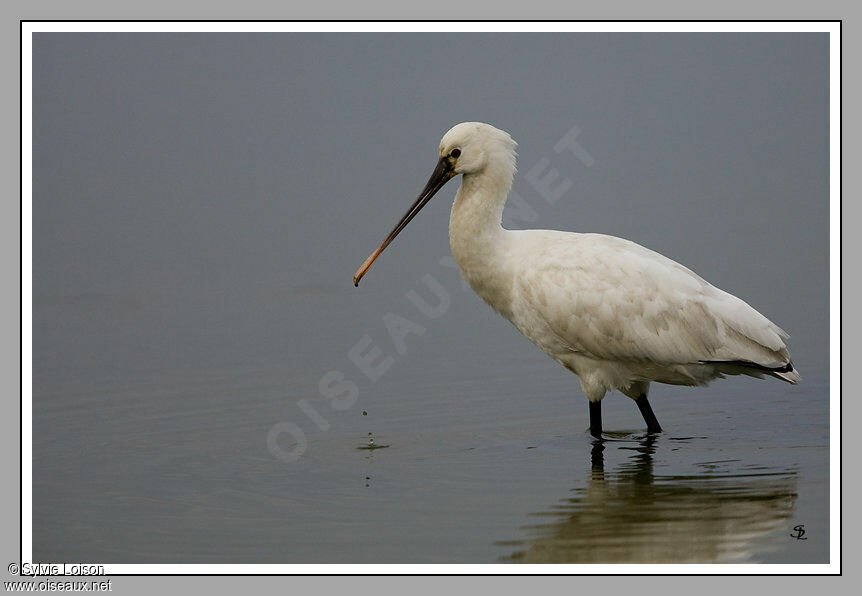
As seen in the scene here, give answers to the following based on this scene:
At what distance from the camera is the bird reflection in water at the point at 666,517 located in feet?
31.4

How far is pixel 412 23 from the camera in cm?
1153

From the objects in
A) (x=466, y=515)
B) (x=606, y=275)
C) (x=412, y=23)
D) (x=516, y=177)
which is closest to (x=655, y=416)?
(x=606, y=275)

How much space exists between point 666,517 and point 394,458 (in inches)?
106

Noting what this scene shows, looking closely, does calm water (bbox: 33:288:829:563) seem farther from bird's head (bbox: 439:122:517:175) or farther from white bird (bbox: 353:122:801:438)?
bird's head (bbox: 439:122:517:175)

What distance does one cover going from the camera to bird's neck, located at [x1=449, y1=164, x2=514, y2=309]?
12.6 meters

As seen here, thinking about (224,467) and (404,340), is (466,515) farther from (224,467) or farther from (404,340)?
(404,340)

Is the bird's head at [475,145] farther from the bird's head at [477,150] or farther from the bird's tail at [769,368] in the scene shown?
the bird's tail at [769,368]

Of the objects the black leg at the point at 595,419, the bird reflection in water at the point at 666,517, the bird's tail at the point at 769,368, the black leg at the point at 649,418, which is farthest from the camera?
the black leg at the point at 649,418

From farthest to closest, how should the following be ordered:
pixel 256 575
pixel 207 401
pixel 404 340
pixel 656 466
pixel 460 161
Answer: pixel 404 340, pixel 207 401, pixel 460 161, pixel 656 466, pixel 256 575

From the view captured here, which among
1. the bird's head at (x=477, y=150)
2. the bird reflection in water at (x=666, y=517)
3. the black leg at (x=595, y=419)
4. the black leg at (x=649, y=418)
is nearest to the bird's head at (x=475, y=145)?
the bird's head at (x=477, y=150)

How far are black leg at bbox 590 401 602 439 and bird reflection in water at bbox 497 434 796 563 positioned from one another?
0.93 m

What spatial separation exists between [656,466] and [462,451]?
172 cm

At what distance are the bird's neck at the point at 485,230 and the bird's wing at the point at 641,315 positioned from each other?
1.43 ft

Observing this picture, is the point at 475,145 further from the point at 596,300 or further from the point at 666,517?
the point at 666,517
